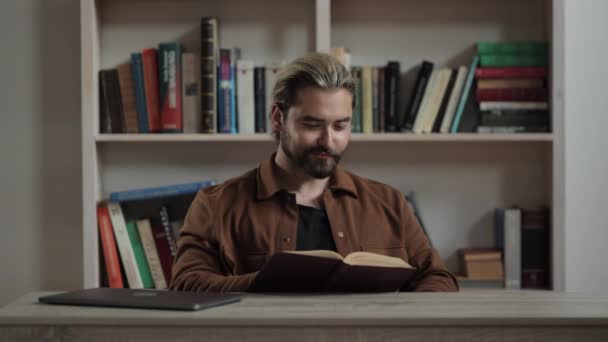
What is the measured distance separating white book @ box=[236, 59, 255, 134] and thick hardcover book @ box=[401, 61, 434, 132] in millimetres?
525

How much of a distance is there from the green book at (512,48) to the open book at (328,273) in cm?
145

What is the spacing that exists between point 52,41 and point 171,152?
59 cm

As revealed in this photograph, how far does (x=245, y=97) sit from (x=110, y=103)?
46 cm

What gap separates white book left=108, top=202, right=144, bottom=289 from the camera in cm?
295

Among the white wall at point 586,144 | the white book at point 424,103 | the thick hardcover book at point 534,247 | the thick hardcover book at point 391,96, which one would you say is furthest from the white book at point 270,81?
the white wall at point 586,144

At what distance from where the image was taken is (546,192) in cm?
311

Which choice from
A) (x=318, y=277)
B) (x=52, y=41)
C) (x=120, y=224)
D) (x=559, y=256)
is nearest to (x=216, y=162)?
(x=120, y=224)

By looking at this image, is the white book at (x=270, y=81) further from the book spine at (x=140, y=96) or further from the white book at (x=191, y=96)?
the book spine at (x=140, y=96)

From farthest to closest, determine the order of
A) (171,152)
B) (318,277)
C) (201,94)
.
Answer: (171,152)
(201,94)
(318,277)

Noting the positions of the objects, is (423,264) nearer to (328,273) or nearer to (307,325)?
(328,273)

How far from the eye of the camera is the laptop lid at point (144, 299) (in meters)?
1.46

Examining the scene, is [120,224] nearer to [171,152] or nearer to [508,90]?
[171,152]

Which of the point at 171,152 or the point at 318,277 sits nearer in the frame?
the point at 318,277

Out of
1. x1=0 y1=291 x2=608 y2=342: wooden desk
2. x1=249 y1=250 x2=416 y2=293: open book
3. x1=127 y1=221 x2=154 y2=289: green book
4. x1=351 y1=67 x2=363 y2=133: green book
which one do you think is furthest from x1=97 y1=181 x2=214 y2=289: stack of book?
x1=0 y1=291 x2=608 y2=342: wooden desk
